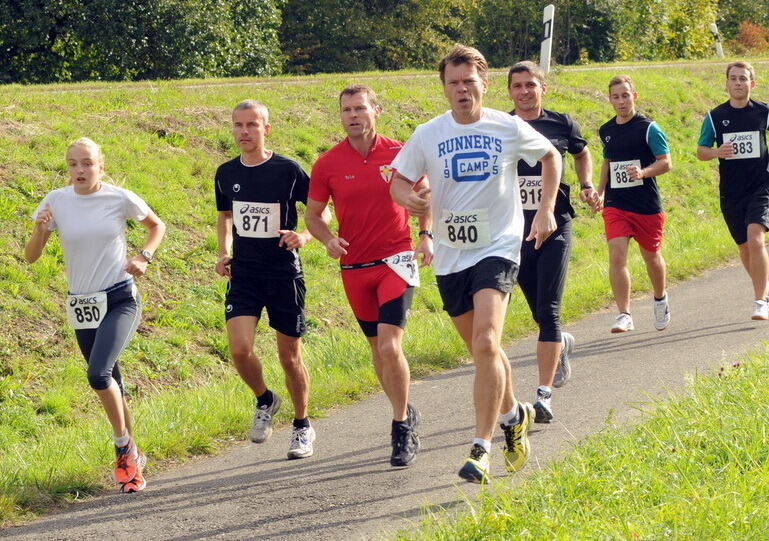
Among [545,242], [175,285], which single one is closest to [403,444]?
[545,242]

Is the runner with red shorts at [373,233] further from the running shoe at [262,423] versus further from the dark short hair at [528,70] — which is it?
the dark short hair at [528,70]

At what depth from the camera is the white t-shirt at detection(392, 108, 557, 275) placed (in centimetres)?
668

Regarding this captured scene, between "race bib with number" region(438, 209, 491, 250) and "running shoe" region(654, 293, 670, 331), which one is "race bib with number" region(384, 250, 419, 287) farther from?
"running shoe" region(654, 293, 670, 331)

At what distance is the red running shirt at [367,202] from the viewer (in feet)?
24.4

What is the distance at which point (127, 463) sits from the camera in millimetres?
6922

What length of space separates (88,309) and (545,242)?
2.98 meters

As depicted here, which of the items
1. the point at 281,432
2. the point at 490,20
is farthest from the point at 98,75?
the point at 281,432

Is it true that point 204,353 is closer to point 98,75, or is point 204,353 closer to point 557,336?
point 557,336

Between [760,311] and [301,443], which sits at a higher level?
[760,311]

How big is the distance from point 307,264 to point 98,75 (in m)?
20.0

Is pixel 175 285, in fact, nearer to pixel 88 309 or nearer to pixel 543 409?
pixel 88 309

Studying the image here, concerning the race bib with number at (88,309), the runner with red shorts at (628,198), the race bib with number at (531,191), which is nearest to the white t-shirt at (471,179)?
Answer: the race bib with number at (531,191)

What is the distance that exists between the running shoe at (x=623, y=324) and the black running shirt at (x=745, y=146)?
1.67 metres

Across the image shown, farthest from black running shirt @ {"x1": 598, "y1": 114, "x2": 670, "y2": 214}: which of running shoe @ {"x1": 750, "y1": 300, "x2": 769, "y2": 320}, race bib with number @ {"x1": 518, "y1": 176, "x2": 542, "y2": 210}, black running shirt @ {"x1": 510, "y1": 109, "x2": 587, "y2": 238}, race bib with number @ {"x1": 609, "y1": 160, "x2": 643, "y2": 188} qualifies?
race bib with number @ {"x1": 518, "y1": 176, "x2": 542, "y2": 210}
